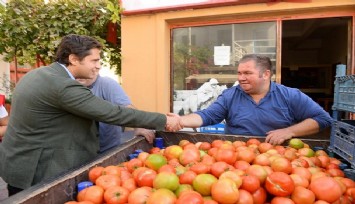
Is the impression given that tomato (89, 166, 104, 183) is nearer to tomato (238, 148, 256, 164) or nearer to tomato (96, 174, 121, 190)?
tomato (96, 174, 121, 190)

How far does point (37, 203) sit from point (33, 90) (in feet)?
2.95

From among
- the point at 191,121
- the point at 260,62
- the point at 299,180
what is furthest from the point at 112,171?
the point at 260,62

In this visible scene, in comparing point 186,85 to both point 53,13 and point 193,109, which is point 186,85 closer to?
point 193,109

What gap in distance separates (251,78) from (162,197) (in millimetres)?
1875

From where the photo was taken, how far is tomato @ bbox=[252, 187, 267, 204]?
5.37 ft

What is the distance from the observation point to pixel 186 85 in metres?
5.77

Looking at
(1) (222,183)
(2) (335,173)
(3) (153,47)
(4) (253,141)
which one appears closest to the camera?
(1) (222,183)

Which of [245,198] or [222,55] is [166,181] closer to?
[245,198]

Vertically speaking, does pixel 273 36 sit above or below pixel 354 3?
below

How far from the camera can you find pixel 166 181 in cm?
166

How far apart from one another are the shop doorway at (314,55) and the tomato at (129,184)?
287 inches

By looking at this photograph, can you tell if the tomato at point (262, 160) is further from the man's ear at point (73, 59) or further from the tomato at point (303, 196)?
the man's ear at point (73, 59)

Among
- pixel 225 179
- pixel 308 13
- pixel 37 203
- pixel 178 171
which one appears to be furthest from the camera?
pixel 308 13

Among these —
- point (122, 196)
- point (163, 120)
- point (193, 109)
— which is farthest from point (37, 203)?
point (193, 109)
